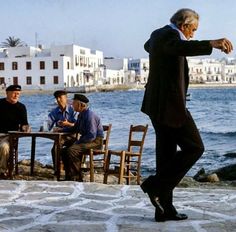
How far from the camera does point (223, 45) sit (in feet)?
13.8

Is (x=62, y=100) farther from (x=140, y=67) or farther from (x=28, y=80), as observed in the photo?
(x=140, y=67)

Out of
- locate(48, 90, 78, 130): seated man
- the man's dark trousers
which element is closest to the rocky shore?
locate(48, 90, 78, 130): seated man

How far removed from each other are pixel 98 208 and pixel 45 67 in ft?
255

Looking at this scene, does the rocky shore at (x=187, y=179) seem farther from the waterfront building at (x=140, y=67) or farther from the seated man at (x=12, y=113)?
the waterfront building at (x=140, y=67)

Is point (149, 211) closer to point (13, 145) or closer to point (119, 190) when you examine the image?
point (119, 190)

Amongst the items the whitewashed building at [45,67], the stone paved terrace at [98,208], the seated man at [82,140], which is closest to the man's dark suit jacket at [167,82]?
the stone paved terrace at [98,208]

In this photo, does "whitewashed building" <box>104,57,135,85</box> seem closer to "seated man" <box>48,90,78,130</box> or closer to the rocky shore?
the rocky shore

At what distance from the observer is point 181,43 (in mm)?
4324

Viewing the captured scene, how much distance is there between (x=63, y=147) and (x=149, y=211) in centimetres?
345

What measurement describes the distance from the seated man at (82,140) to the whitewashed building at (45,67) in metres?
72.1

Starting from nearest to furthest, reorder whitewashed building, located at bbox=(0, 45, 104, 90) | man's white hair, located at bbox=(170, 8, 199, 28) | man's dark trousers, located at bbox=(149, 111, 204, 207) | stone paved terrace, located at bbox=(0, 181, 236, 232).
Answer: man's white hair, located at bbox=(170, 8, 199, 28) < man's dark trousers, located at bbox=(149, 111, 204, 207) < stone paved terrace, located at bbox=(0, 181, 236, 232) < whitewashed building, located at bbox=(0, 45, 104, 90)

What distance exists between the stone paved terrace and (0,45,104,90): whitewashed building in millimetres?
74075

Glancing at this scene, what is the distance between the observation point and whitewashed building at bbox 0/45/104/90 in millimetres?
81812

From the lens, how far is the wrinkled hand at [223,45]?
13.8 feet
